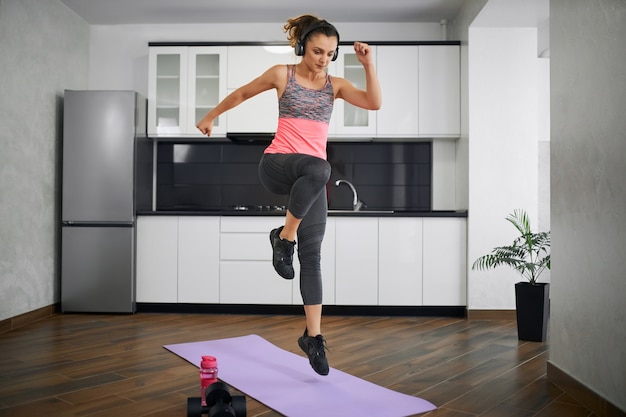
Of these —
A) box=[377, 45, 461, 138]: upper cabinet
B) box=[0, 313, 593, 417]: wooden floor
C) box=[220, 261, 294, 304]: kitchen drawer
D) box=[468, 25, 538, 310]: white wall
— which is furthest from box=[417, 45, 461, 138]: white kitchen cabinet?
box=[220, 261, 294, 304]: kitchen drawer

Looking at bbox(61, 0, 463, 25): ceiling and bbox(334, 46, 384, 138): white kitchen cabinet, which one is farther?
bbox(334, 46, 384, 138): white kitchen cabinet

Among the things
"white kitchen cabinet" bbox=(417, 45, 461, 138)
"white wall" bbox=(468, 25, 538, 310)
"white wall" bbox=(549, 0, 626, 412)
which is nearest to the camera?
"white wall" bbox=(549, 0, 626, 412)

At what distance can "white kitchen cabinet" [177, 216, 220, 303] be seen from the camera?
502 centimetres

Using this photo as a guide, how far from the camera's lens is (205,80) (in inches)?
208

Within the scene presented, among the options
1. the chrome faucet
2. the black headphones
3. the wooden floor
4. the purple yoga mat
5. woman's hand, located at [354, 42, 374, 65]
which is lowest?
the wooden floor

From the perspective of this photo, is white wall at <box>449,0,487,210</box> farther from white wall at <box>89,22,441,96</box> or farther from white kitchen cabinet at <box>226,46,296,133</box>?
white kitchen cabinet at <box>226,46,296,133</box>

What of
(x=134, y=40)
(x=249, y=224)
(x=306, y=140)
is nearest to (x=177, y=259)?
(x=249, y=224)

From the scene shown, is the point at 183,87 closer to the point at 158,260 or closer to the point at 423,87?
the point at 158,260

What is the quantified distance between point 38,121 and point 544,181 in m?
4.46

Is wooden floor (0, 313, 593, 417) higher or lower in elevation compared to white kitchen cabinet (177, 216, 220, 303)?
lower

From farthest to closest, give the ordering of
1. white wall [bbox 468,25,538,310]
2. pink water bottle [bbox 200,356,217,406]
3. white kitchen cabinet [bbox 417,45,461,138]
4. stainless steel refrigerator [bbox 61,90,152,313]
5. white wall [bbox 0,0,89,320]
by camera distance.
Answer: white kitchen cabinet [bbox 417,45,461,138]
stainless steel refrigerator [bbox 61,90,152,313]
white wall [bbox 468,25,538,310]
white wall [bbox 0,0,89,320]
pink water bottle [bbox 200,356,217,406]

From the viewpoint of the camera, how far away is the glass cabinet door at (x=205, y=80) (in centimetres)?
526

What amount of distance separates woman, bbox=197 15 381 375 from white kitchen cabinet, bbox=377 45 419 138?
8.36ft

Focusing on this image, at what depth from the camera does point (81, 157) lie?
4992 mm
